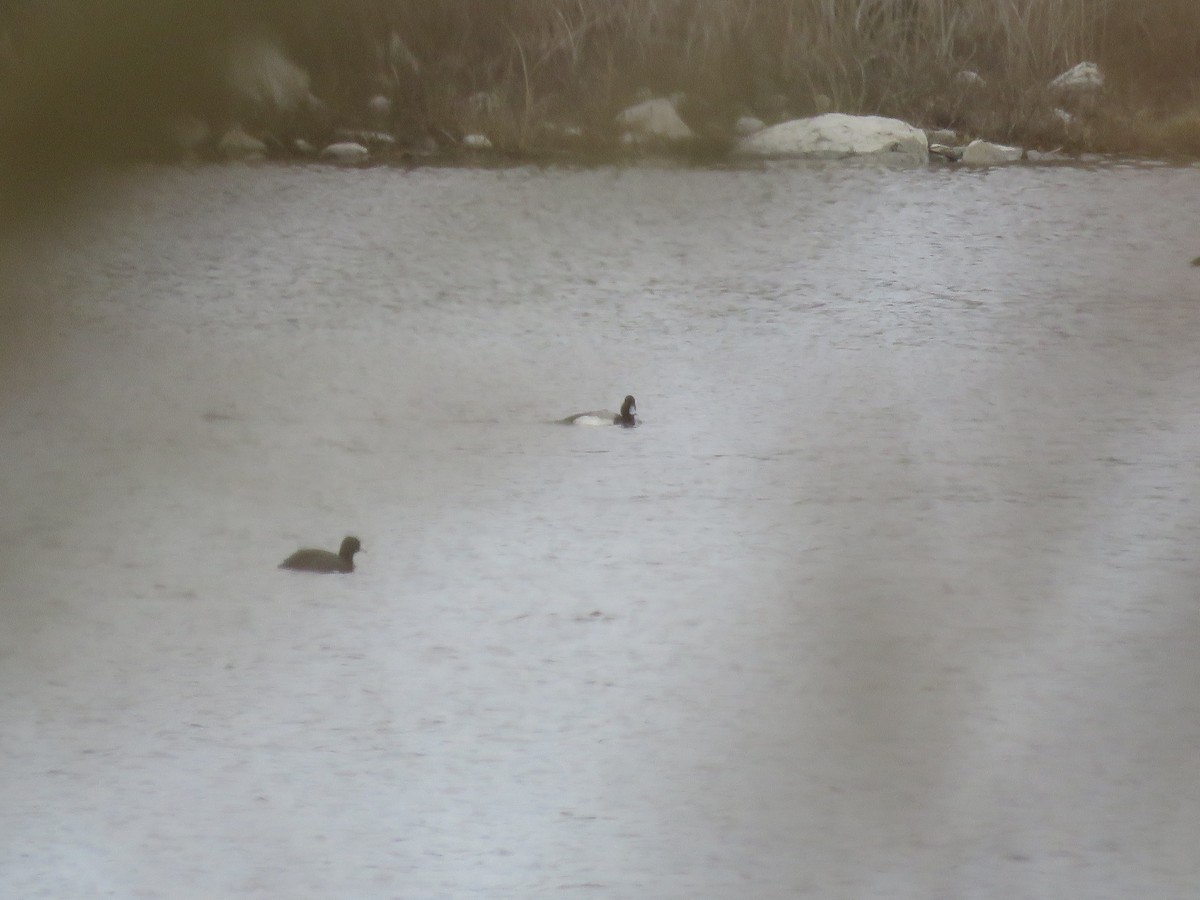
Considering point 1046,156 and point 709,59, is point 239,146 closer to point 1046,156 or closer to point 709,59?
point 709,59

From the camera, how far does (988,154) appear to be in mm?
259

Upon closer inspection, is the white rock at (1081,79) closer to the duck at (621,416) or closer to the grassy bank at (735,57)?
the grassy bank at (735,57)

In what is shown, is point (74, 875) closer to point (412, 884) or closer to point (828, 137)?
point (412, 884)

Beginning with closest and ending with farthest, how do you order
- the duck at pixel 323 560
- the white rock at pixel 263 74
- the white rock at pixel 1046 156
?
the white rock at pixel 263 74, the white rock at pixel 1046 156, the duck at pixel 323 560

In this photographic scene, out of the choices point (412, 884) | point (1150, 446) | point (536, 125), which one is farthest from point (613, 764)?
point (536, 125)

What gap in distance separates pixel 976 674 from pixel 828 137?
9.3 inches

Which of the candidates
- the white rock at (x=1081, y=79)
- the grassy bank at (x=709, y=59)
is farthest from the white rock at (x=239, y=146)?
the white rock at (x=1081, y=79)

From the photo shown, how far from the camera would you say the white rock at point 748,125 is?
0.52 feet

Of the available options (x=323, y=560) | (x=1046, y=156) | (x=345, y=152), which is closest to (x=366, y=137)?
(x=345, y=152)

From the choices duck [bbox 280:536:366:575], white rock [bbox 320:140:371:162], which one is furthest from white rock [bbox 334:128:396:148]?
duck [bbox 280:536:366:575]

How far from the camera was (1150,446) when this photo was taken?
30 cm

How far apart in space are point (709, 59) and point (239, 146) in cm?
5

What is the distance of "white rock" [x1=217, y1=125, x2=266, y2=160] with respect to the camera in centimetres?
13

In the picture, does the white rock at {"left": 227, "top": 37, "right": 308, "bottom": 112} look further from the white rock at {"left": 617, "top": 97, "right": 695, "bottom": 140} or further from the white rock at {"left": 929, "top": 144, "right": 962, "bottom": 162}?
the white rock at {"left": 929, "top": 144, "right": 962, "bottom": 162}
